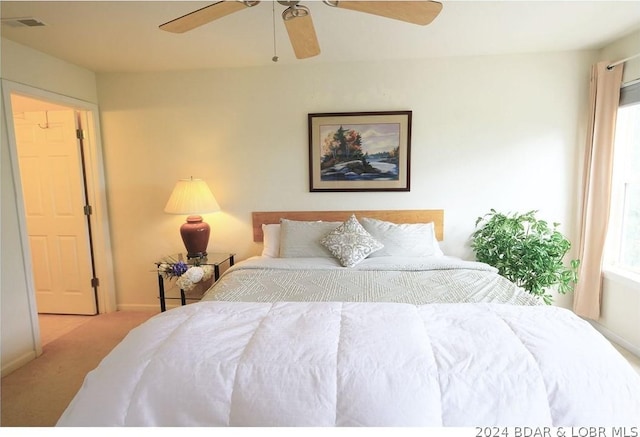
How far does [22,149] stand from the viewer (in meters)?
3.37

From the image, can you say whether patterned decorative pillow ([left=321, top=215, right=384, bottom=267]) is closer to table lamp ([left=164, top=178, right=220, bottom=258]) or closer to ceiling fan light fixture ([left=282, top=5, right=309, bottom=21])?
table lamp ([left=164, top=178, right=220, bottom=258])

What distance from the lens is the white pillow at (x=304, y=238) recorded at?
2836 mm

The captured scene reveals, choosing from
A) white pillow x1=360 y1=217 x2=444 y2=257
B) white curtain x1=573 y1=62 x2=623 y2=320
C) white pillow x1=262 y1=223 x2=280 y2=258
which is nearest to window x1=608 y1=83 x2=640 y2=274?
white curtain x1=573 y1=62 x2=623 y2=320

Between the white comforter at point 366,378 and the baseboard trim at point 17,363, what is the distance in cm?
190

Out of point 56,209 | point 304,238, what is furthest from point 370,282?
point 56,209

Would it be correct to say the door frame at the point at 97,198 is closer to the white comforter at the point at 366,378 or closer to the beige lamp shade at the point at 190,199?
the beige lamp shade at the point at 190,199

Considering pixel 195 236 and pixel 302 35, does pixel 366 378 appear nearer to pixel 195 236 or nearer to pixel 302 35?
pixel 302 35

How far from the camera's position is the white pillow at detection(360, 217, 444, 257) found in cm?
278

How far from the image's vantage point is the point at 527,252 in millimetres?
2746

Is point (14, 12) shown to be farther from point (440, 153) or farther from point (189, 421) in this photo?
point (440, 153)

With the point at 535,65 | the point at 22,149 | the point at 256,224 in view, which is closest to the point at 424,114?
the point at 535,65

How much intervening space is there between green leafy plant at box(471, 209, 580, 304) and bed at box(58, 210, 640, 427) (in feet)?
4.36

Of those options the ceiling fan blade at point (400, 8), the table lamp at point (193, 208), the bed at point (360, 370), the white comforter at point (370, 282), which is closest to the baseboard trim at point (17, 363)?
the table lamp at point (193, 208)

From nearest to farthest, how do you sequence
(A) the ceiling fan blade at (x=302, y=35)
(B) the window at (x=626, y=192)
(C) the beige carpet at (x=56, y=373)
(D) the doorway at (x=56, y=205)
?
(A) the ceiling fan blade at (x=302, y=35) → (C) the beige carpet at (x=56, y=373) → (B) the window at (x=626, y=192) → (D) the doorway at (x=56, y=205)
